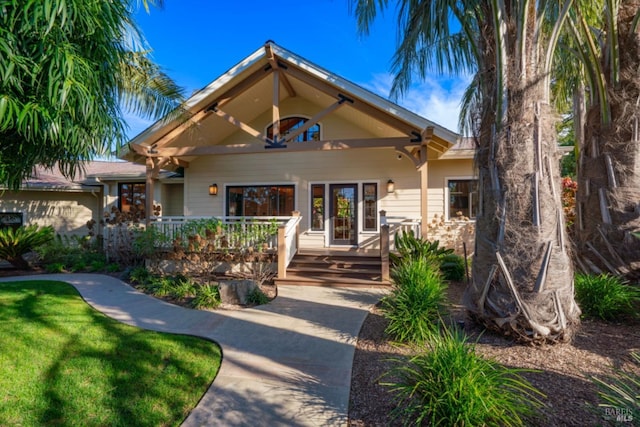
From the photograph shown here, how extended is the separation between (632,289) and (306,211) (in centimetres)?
762

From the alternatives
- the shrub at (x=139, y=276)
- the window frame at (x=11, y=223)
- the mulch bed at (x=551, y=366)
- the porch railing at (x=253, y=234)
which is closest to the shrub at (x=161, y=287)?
the shrub at (x=139, y=276)

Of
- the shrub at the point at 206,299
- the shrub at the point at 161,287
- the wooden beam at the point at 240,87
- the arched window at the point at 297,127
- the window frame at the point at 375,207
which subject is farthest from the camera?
the arched window at the point at 297,127

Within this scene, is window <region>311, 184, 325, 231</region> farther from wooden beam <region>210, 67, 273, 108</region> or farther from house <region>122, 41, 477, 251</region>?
wooden beam <region>210, 67, 273, 108</region>

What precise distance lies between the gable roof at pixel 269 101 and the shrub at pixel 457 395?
5583mm

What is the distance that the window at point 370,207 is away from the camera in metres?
9.70

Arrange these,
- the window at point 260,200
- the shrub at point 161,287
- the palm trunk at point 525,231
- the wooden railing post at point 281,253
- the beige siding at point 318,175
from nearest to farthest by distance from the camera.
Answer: the palm trunk at point 525,231 < the shrub at point 161,287 < the wooden railing post at point 281,253 < the beige siding at point 318,175 < the window at point 260,200

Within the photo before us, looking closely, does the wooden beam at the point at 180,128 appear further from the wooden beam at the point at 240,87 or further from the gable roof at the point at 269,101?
the wooden beam at the point at 240,87

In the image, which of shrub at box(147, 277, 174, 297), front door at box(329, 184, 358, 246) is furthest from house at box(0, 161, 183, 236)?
front door at box(329, 184, 358, 246)

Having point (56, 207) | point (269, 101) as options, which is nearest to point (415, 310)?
point (269, 101)

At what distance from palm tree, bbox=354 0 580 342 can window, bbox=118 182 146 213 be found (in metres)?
12.1

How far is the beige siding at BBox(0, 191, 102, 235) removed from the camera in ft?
38.7

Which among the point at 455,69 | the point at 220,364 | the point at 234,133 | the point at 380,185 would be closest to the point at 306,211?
the point at 380,185

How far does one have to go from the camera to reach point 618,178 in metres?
4.62

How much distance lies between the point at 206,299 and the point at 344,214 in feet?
17.5
